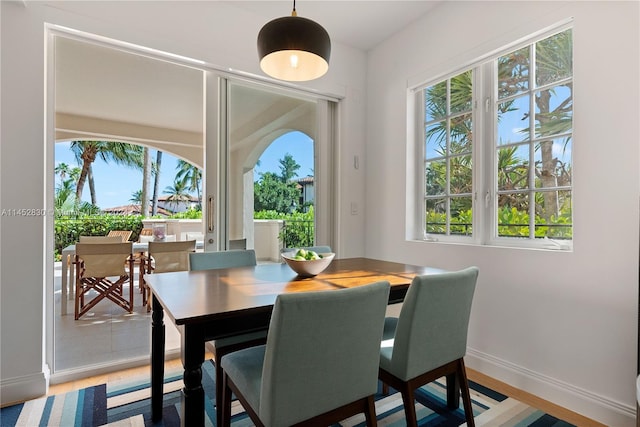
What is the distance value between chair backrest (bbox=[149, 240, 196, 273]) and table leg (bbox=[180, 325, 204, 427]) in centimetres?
165

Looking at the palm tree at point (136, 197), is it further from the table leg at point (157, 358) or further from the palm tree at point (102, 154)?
the table leg at point (157, 358)

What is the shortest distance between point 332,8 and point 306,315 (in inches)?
100

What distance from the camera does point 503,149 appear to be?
234 cm

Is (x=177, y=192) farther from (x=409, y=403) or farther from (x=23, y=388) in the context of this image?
(x=409, y=403)

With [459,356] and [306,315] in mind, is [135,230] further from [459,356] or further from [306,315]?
[459,356]

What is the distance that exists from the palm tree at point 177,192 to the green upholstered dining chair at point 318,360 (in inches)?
67.2

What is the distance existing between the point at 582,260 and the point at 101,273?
313cm

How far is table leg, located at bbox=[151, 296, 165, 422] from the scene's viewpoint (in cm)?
174

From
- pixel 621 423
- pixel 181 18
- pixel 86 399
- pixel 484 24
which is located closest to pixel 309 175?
pixel 181 18

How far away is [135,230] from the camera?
2.54 meters

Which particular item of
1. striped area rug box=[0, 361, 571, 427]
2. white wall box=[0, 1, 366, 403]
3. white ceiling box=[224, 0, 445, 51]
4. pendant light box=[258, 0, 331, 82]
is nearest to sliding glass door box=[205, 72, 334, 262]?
white ceiling box=[224, 0, 445, 51]

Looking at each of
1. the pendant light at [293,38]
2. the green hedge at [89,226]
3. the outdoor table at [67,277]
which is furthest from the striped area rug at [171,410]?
the pendant light at [293,38]

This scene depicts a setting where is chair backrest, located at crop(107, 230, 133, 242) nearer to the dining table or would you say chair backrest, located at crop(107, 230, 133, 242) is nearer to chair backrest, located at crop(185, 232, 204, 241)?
chair backrest, located at crop(185, 232, 204, 241)

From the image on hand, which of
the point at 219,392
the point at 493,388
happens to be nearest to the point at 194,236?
the point at 219,392
